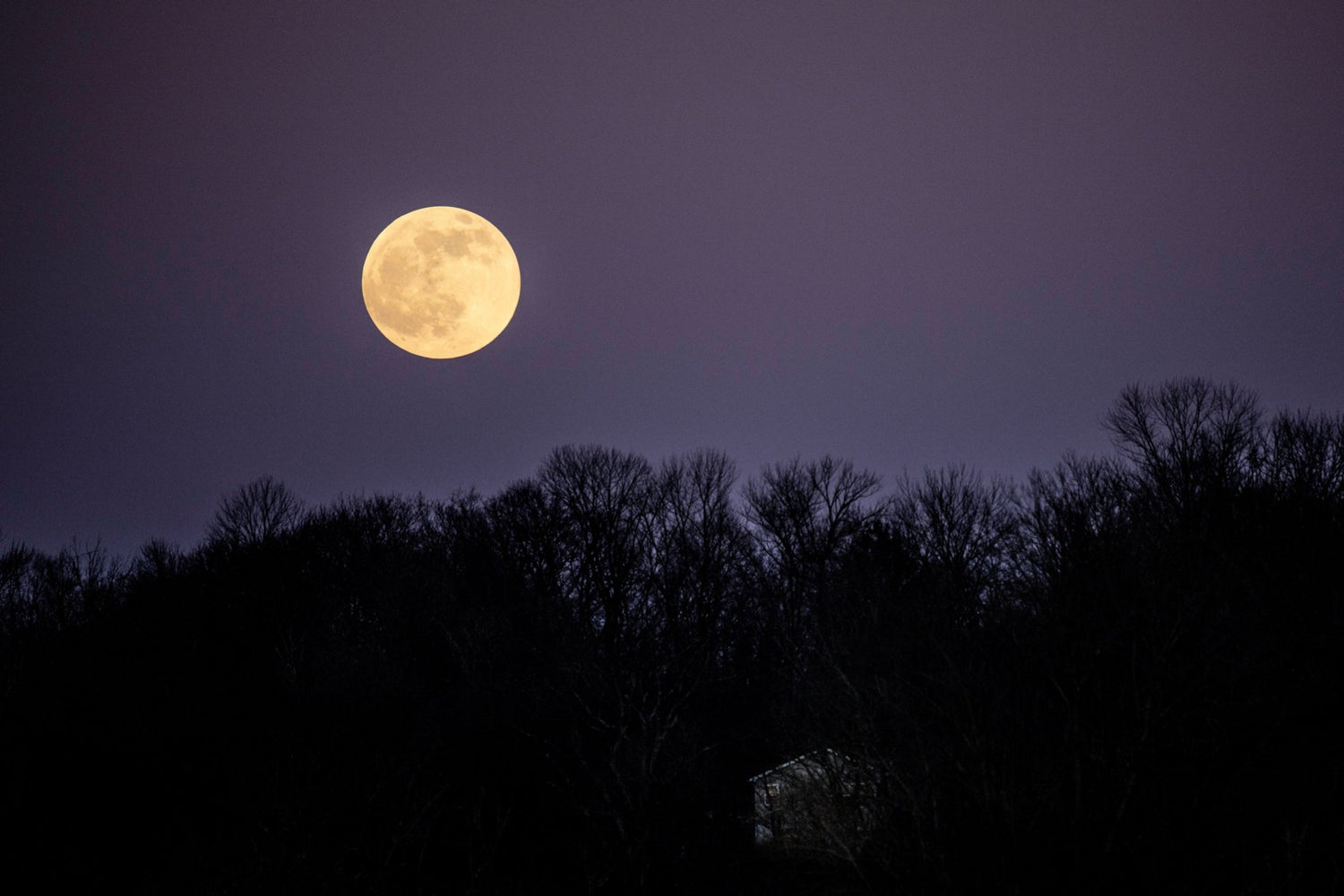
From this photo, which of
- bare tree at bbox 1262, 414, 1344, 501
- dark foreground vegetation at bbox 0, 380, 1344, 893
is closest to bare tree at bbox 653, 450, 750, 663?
dark foreground vegetation at bbox 0, 380, 1344, 893

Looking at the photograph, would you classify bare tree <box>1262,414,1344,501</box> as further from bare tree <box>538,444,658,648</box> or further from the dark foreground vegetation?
bare tree <box>538,444,658,648</box>

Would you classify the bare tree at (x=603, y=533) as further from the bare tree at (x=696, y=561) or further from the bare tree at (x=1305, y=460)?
the bare tree at (x=1305, y=460)

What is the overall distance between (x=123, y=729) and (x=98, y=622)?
652 inches

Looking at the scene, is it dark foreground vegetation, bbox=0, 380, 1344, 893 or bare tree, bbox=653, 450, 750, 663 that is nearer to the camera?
dark foreground vegetation, bbox=0, 380, 1344, 893

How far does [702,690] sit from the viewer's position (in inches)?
1575

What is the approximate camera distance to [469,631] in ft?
136

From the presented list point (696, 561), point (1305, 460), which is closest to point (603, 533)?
point (696, 561)

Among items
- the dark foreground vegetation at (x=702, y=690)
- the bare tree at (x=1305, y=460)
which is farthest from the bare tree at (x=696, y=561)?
the bare tree at (x=1305, y=460)

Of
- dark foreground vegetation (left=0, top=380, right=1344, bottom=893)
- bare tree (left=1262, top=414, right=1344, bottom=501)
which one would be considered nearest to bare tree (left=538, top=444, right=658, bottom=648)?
dark foreground vegetation (left=0, top=380, right=1344, bottom=893)

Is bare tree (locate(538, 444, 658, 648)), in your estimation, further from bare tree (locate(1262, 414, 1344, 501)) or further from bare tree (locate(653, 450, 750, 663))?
bare tree (locate(1262, 414, 1344, 501))

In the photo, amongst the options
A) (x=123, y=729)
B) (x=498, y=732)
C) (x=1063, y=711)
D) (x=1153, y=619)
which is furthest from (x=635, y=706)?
(x=123, y=729)

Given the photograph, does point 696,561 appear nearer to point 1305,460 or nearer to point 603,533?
point 603,533

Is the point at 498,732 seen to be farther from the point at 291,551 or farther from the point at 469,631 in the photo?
the point at 291,551

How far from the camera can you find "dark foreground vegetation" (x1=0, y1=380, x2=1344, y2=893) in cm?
2252
